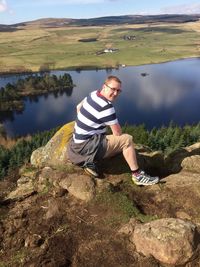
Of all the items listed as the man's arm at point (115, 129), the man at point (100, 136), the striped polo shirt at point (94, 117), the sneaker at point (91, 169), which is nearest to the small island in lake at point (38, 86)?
the sneaker at point (91, 169)

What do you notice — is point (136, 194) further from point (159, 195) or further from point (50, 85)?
point (50, 85)

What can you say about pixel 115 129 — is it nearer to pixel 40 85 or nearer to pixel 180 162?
pixel 180 162

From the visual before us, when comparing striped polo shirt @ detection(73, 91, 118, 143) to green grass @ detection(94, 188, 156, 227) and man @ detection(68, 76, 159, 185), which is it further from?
green grass @ detection(94, 188, 156, 227)

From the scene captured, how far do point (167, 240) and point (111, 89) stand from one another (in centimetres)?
485

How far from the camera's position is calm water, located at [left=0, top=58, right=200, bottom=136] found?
343 feet

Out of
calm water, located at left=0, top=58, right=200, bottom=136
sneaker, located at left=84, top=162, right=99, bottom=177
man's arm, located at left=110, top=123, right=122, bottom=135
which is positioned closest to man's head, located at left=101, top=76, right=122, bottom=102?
man's arm, located at left=110, top=123, right=122, bottom=135

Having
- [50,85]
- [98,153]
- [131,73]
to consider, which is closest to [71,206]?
[98,153]

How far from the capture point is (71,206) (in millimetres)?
11047

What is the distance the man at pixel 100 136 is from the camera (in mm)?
10969

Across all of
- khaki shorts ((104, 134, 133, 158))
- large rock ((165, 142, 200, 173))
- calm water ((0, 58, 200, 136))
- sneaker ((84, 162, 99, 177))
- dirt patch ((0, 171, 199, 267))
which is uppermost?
khaki shorts ((104, 134, 133, 158))

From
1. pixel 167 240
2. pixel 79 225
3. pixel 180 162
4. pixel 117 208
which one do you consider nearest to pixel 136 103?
pixel 180 162

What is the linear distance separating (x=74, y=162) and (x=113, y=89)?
320 cm

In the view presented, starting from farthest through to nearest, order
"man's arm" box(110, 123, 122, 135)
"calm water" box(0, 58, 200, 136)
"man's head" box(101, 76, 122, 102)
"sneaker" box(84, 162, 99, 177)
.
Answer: "calm water" box(0, 58, 200, 136) < "sneaker" box(84, 162, 99, 177) < "man's arm" box(110, 123, 122, 135) < "man's head" box(101, 76, 122, 102)

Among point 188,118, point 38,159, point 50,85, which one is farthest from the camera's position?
point 50,85
